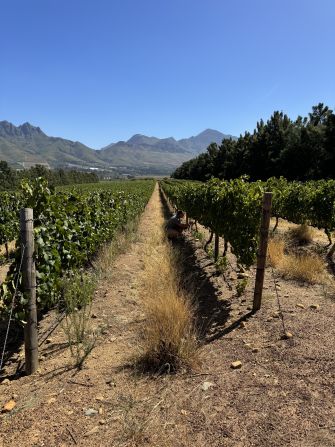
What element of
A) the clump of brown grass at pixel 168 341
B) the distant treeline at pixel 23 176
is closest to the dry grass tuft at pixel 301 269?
the clump of brown grass at pixel 168 341

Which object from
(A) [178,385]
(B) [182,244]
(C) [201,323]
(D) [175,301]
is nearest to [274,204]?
(B) [182,244]

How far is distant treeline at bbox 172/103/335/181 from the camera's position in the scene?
39506 millimetres

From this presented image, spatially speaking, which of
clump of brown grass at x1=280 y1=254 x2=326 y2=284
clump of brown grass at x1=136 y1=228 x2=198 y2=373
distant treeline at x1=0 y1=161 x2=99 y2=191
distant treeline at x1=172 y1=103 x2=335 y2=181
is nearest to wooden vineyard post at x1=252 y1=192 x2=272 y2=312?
clump of brown grass at x1=136 y1=228 x2=198 y2=373

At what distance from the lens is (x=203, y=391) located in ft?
12.2

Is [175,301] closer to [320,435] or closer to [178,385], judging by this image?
[178,385]

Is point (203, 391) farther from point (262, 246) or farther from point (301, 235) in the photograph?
point (301, 235)

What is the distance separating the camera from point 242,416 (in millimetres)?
3295

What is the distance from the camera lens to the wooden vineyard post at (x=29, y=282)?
13.5ft

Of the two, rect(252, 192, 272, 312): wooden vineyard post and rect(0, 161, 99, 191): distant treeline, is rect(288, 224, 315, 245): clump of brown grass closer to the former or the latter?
rect(252, 192, 272, 312): wooden vineyard post

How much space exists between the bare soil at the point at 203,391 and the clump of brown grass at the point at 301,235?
721 centimetres

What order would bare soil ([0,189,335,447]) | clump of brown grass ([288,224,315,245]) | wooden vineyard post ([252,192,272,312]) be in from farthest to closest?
clump of brown grass ([288,224,315,245])
wooden vineyard post ([252,192,272,312])
bare soil ([0,189,335,447])

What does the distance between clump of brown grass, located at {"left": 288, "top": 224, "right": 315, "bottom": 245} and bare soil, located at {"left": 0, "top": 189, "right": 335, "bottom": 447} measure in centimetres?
721

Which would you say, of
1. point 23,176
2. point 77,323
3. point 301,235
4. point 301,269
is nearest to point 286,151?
point 301,235

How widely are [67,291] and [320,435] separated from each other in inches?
170
